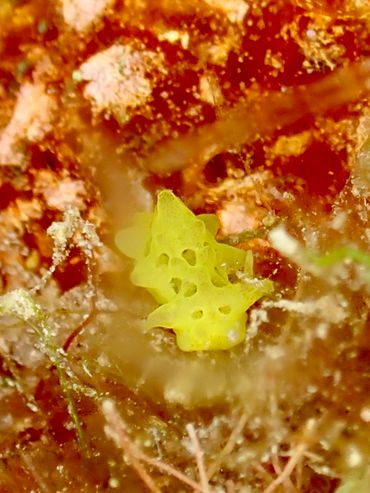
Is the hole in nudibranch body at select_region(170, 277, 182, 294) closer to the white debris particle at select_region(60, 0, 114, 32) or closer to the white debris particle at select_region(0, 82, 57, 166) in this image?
the white debris particle at select_region(0, 82, 57, 166)

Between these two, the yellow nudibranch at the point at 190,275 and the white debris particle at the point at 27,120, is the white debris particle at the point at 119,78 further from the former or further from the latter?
the yellow nudibranch at the point at 190,275

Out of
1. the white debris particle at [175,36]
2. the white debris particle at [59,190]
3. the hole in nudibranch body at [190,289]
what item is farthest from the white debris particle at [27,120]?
the hole in nudibranch body at [190,289]

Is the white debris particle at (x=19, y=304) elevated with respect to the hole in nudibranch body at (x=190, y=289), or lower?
lower

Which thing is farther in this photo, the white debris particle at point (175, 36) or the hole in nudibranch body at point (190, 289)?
the hole in nudibranch body at point (190, 289)

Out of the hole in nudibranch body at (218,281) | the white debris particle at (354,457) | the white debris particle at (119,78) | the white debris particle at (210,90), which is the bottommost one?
the white debris particle at (354,457)

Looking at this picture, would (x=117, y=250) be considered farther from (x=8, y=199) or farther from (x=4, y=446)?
(x=4, y=446)

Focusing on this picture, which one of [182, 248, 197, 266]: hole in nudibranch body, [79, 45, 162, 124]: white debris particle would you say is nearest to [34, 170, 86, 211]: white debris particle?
[79, 45, 162, 124]: white debris particle

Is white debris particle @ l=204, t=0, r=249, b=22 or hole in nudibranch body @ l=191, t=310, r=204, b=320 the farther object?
hole in nudibranch body @ l=191, t=310, r=204, b=320

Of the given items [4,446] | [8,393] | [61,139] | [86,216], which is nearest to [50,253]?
[86,216]
